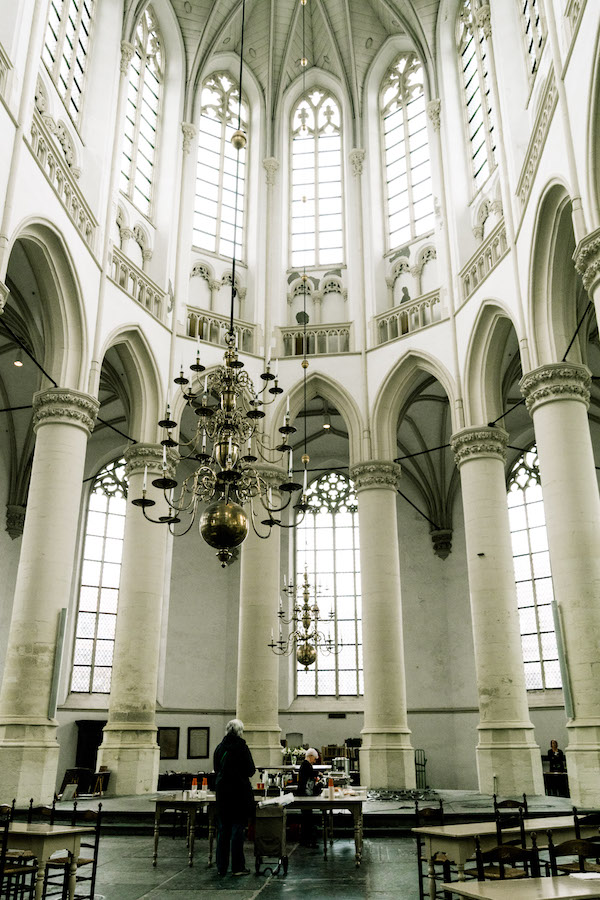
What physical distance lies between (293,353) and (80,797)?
11.3m

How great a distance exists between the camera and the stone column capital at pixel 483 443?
51.9 feet

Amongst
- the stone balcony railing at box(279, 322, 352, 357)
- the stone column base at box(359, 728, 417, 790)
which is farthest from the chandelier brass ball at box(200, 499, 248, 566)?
the stone balcony railing at box(279, 322, 352, 357)

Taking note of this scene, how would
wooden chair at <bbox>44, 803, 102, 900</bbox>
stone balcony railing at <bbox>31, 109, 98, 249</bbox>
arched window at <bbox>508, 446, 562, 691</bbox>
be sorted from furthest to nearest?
arched window at <bbox>508, 446, 562, 691</bbox> → stone balcony railing at <bbox>31, 109, 98, 249</bbox> → wooden chair at <bbox>44, 803, 102, 900</bbox>

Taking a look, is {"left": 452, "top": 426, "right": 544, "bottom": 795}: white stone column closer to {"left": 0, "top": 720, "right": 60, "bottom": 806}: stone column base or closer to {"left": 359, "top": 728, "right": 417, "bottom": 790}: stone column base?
{"left": 359, "top": 728, "right": 417, "bottom": 790}: stone column base

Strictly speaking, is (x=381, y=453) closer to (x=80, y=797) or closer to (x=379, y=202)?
(x=379, y=202)

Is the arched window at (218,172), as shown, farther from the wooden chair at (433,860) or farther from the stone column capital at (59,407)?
the wooden chair at (433,860)

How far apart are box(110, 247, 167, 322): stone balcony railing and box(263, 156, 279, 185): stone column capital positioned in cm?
571

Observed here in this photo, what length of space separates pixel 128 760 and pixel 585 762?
8434 millimetres

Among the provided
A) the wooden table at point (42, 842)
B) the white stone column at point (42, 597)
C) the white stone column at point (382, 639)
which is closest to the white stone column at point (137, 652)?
the white stone column at point (42, 597)

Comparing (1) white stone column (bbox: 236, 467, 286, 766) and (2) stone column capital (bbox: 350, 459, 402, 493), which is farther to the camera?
(2) stone column capital (bbox: 350, 459, 402, 493)

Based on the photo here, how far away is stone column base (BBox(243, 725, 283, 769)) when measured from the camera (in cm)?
1580

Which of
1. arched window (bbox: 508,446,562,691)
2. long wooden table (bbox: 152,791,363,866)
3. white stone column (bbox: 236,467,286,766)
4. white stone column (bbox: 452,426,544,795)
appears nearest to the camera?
long wooden table (bbox: 152,791,363,866)

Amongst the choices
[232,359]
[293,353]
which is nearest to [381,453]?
[293,353]

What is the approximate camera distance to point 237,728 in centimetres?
853
